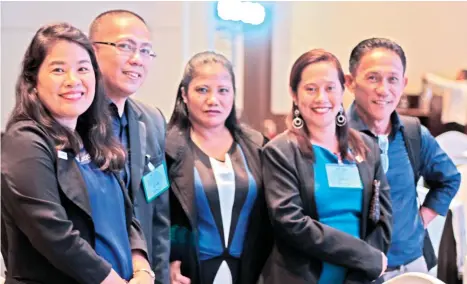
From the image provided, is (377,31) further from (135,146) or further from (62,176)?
(62,176)

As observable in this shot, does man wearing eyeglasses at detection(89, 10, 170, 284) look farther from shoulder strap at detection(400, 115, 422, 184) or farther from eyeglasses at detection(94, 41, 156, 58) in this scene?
shoulder strap at detection(400, 115, 422, 184)

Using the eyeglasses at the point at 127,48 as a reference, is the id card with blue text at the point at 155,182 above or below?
below

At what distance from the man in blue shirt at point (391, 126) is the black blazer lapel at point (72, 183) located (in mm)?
1078

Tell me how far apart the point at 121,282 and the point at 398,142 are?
116 centimetres

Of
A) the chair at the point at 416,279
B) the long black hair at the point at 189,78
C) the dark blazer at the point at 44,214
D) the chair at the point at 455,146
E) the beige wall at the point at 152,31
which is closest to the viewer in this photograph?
the dark blazer at the point at 44,214

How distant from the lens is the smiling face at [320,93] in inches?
69.5

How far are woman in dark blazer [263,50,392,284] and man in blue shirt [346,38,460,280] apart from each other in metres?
0.15

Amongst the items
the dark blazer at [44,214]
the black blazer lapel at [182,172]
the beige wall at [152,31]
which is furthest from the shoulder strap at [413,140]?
the beige wall at [152,31]

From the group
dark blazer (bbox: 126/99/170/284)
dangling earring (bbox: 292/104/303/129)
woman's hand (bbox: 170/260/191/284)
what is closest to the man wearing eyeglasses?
dark blazer (bbox: 126/99/170/284)

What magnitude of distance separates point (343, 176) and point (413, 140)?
1.47ft

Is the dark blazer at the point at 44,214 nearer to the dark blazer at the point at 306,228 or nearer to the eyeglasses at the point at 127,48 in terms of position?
the eyeglasses at the point at 127,48

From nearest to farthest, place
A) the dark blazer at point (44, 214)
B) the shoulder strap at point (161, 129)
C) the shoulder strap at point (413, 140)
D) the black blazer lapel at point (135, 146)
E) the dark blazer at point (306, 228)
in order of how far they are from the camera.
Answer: the dark blazer at point (44, 214) → the black blazer lapel at point (135, 146) → the dark blazer at point (306, 228) → the shoulder strap at point (161, 129) → the shoulder strap at point (413, 140)

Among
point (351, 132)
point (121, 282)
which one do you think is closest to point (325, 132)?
point (351, 132)

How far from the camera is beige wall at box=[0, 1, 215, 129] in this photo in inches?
129
